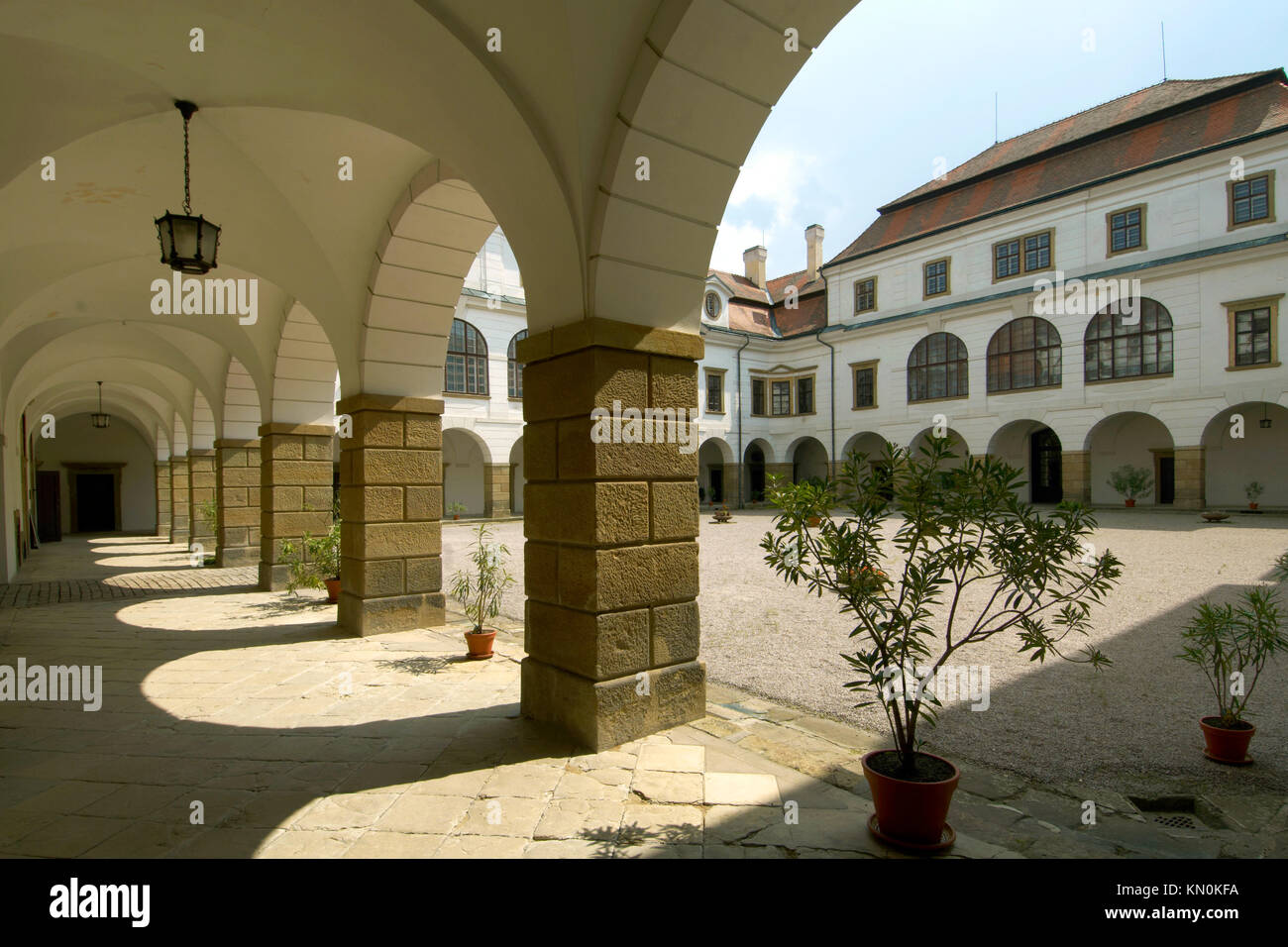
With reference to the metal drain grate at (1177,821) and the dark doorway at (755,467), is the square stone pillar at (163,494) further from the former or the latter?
the metal drain grate at (1177,821)

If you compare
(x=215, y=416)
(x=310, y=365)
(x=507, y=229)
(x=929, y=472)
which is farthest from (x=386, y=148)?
(x=215, y=416)

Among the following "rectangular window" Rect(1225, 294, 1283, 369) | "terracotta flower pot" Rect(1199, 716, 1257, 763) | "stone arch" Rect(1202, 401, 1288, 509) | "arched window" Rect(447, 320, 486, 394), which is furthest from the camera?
"arched window" Rect(447, 320, 486, 394)

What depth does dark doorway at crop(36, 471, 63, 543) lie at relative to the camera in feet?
68.8

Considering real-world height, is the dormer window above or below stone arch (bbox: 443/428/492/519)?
above

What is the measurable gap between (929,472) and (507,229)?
265cm

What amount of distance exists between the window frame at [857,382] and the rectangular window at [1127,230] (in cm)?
766

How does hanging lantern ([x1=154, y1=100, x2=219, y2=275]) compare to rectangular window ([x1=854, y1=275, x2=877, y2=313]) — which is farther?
rectangular window ([x1=854, y1=275, x2=877, y2=313])

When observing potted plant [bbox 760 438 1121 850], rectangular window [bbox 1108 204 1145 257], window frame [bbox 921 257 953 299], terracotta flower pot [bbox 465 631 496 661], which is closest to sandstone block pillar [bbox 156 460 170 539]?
terracotta flower pot [bbox 465 631 496 661]

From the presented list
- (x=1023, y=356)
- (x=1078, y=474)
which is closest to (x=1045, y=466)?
(x=1078, y=474)

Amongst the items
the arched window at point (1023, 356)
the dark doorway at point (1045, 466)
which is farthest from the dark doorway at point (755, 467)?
the dark doorway at point (1045, 466)

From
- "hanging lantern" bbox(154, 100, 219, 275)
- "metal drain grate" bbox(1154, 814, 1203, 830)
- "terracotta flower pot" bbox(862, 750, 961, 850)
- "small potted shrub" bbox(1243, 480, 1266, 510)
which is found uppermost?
"hanging lantern" bbox(154, 100, 219, 275)

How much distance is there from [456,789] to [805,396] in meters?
26.3

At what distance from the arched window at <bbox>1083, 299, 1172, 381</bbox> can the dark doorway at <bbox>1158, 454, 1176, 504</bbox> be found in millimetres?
3268

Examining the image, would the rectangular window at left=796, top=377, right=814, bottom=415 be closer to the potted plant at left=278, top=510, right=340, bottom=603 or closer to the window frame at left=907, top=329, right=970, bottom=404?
the window frame at left=907, top=329, right=970, bottom=404
